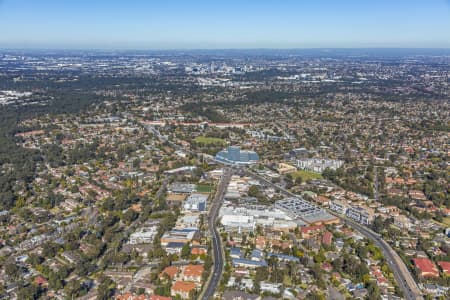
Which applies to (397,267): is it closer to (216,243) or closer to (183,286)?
(216,243)

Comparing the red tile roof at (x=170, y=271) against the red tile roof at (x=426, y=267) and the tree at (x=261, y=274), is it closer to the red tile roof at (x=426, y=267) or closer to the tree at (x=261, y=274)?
the tree at (x=261, y=274)

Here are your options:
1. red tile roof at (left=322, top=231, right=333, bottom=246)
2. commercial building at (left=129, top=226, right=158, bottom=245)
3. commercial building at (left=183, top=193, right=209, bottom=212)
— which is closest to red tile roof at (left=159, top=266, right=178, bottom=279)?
commercial building at (left=129, top=226, right=158, bottom=245)

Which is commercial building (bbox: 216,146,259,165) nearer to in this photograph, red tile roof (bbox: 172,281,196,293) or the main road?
the main road

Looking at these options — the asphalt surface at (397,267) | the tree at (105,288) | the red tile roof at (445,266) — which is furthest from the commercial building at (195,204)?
the red tile roof at (445,266)

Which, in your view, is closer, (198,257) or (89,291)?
(89,291)

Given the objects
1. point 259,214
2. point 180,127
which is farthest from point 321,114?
point 259,214

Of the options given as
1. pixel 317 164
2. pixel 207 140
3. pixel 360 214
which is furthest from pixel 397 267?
pixel 207 140

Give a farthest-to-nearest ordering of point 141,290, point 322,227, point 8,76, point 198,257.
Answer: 1. point 8,76
2. point 322,227
3. point 198,257
4. point 141,290

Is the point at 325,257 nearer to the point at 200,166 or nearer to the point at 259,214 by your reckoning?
the point at 259,214
